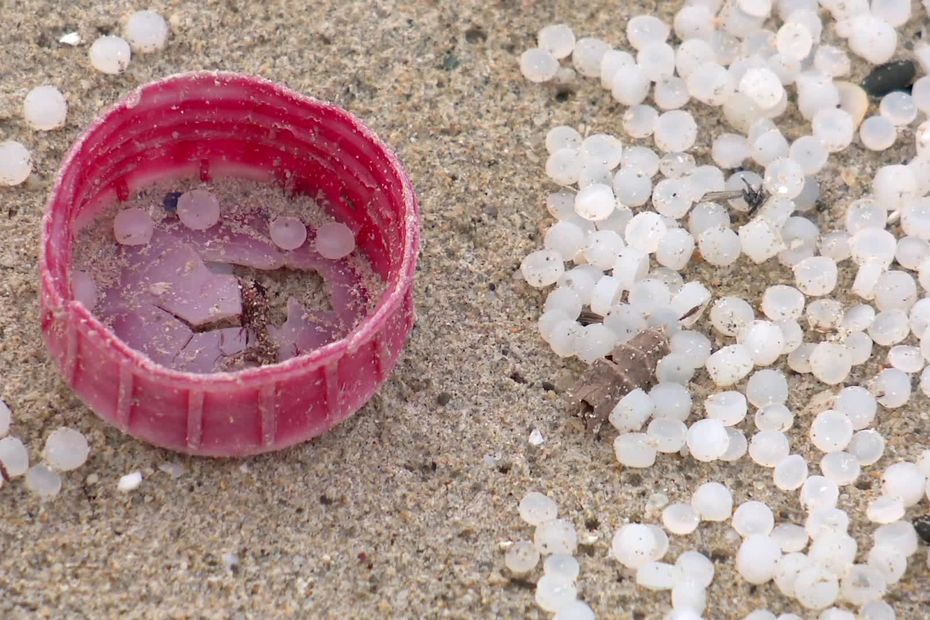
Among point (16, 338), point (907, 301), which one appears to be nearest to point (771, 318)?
point (907, 301)

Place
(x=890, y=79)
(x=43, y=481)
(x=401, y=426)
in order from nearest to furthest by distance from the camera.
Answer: (x=43, y=481) → (x=401, y=426) → (x=890, y=79)

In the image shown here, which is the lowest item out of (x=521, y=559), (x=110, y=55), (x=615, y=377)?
(x=521, y=559)

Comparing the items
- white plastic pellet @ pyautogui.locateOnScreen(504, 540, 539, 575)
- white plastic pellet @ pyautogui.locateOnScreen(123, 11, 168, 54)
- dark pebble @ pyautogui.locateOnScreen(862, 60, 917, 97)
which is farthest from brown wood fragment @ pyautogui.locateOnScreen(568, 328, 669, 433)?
white plastic pellet @ pyautogui.locateOnScreen(123, 11, 168, 54)

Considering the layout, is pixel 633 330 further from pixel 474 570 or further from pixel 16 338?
pixel 16 338

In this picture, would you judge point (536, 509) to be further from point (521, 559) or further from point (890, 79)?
point (890, 79)

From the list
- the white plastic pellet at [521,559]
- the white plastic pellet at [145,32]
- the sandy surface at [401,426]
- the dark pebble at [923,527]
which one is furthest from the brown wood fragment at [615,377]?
the white plastic pellet at [145,32]

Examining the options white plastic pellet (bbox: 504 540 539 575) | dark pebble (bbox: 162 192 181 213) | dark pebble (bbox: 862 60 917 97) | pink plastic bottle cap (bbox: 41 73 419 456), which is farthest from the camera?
dark pebble (bbox: 862 60 917 97)

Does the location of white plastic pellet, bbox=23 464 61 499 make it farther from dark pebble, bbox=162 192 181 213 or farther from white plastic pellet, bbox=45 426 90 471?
dark pebble, bbox=162 192 181 213

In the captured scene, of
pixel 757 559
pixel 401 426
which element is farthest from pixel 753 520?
pixel 401 426
